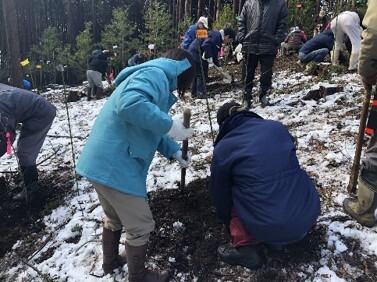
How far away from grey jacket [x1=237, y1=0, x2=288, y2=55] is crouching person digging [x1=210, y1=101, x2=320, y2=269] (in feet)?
10.5

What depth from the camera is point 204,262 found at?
8.50 ft

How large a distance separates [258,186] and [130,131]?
91 cm

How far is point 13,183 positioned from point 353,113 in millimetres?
4693

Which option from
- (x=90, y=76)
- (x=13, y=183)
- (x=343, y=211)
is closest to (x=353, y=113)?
(x=343, y=211)

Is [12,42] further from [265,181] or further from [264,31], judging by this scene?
[265,181]

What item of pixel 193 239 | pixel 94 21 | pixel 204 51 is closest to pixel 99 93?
pixel 204 51

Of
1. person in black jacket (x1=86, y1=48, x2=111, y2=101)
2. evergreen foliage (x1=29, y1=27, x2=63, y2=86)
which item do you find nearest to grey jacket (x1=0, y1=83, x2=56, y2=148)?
person in black jacket (x1=86, y1=48, x2=111, y2=101)

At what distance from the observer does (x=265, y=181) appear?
2.18m

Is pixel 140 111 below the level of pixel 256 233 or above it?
above

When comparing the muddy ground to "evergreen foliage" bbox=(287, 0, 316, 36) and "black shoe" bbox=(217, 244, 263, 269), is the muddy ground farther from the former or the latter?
"evergreen foliage" bbox=(287, 0, 316, 36)

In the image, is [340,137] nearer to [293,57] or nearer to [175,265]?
[175,265]

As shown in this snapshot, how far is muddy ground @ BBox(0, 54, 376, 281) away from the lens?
246cm

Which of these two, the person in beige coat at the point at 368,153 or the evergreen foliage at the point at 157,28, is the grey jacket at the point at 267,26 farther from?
the evergreen foliage at the point at 157,28

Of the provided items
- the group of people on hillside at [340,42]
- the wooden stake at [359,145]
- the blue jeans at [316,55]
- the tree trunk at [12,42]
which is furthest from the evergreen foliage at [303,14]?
the wooden stake at [359,145]
